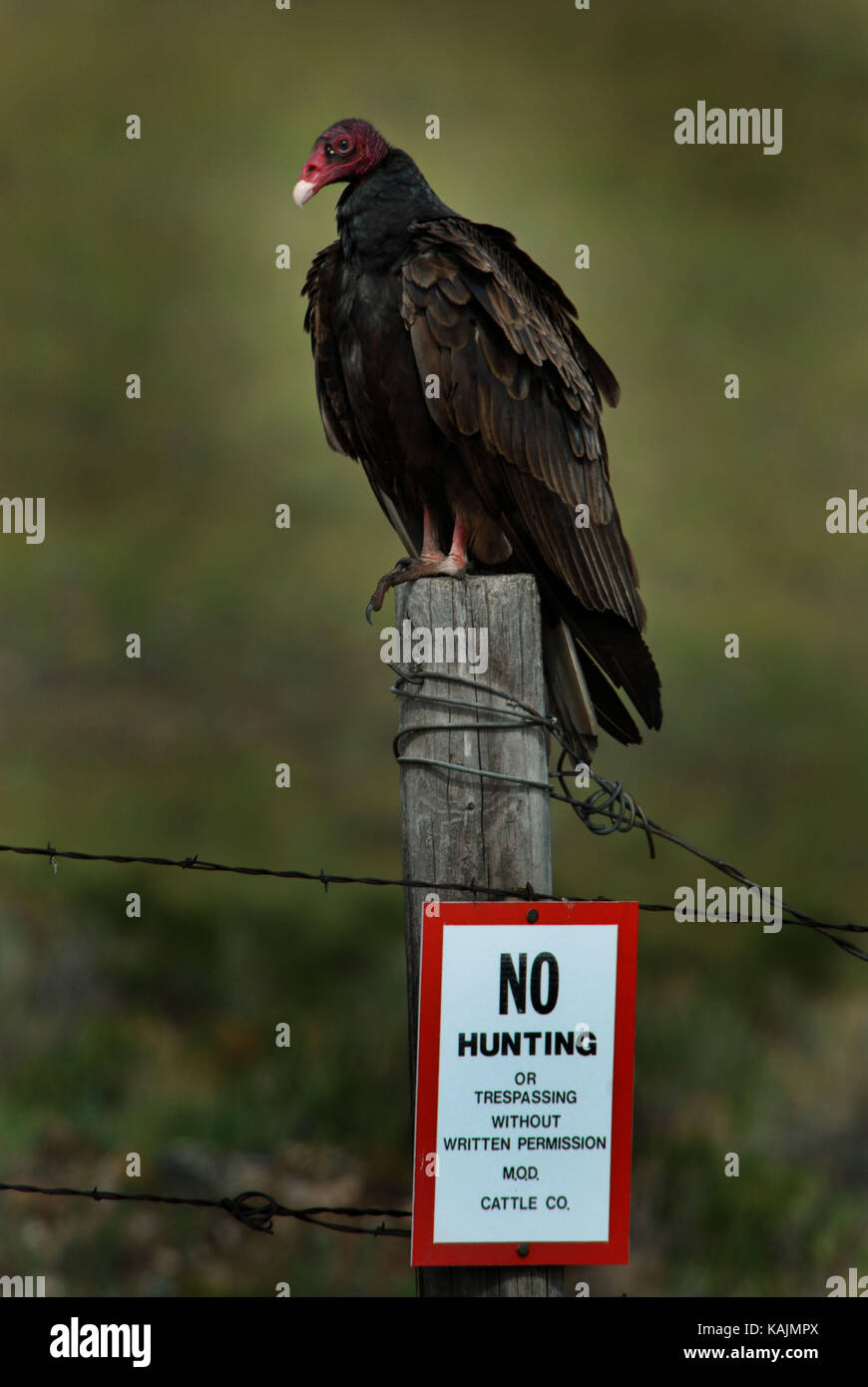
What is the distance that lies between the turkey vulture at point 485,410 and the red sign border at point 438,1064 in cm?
93

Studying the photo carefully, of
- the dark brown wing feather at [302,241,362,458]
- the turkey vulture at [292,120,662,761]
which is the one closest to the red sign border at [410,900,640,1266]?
the turkey vulture at [292,120,662,761]

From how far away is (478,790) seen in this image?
1.86m

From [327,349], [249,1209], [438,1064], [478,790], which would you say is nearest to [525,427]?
[327,349]

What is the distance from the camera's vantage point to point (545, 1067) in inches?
71.1

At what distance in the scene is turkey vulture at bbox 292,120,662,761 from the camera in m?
2.66

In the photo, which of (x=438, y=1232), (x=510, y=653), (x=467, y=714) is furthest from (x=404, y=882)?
(x=438, y=1232)

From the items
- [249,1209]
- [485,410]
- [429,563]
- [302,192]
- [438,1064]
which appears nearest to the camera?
[438,1064]

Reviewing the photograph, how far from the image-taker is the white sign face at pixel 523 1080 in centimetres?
179

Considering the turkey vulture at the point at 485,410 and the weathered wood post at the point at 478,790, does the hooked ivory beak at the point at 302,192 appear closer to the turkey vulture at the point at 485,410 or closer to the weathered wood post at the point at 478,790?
the turkey vulture at the point at 485,410

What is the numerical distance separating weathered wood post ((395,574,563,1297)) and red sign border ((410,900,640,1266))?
4cm

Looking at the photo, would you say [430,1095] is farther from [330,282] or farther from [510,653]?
[330,282]

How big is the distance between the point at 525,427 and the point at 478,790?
1.15m

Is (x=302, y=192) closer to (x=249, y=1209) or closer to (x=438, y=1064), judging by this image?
(x=438, y=1064)

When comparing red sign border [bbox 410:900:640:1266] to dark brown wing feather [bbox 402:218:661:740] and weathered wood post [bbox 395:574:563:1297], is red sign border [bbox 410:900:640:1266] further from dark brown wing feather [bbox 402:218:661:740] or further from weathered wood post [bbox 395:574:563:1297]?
dark brown wing feather [bbox 402:218:661:740]
